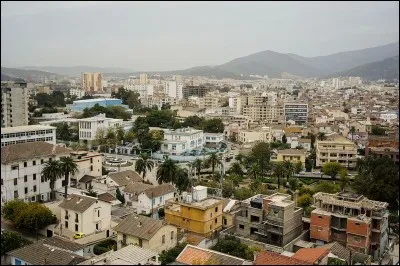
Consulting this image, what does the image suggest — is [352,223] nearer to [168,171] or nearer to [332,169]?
[168,171]

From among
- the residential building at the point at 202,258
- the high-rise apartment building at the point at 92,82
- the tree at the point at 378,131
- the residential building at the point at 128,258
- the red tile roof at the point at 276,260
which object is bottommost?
the residential building at the point at 128,258

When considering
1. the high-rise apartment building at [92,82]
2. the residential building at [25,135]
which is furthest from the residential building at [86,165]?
the high-rise apartment building at [92,82]

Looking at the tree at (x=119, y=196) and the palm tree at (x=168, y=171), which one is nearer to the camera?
the tree at (x=119, y=196)

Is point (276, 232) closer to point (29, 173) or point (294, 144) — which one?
point (29, 173)

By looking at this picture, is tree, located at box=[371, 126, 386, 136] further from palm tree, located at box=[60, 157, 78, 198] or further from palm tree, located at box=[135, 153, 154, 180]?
palm tree, located at box=[60, 157, 78, 198]

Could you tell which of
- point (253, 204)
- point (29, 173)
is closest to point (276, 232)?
point (253, 204)

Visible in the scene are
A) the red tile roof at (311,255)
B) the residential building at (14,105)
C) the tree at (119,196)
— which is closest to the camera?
the red tile roof at (311,255)

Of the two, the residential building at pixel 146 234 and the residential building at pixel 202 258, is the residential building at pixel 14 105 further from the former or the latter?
the residential building at pixel 202 258

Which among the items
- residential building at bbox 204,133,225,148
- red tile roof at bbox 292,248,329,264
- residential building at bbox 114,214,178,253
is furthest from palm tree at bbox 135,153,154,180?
residential building at bbox 204,133,225,148
